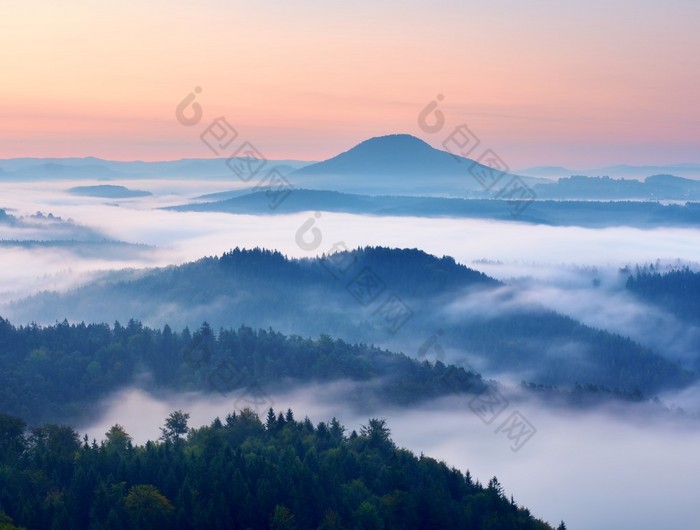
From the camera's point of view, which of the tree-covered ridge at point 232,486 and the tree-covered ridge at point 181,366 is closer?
the tree-covered ridge at point 232,486

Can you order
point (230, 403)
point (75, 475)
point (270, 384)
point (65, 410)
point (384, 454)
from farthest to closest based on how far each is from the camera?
point (270, 384) → point (230, 403) → point (65, 410) → point (384, 454) → point (75, 475)

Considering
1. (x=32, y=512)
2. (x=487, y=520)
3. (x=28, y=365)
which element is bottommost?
(x=487, y=520)

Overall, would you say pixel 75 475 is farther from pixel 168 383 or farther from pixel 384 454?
pixel 168 383

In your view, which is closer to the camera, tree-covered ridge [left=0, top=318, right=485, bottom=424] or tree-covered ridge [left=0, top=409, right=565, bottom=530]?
tree-covered ridge [left=0, top=409, right=565, bottom=530]

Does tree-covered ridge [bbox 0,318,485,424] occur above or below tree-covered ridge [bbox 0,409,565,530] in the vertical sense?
above

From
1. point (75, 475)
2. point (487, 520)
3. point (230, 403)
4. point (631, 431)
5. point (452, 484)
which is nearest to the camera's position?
point (75, 475)

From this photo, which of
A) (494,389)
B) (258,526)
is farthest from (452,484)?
(494,389)
